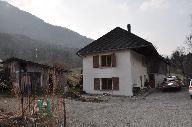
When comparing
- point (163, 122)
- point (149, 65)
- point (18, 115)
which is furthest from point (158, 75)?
point (18, 115)

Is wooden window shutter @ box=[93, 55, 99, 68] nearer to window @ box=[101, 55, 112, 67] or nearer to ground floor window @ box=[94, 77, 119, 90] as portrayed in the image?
window @ box=[101, 55, 112, 67]

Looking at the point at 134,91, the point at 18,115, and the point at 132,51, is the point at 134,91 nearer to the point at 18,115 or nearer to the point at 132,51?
the point at 132,51

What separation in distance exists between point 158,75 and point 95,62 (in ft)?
47.7

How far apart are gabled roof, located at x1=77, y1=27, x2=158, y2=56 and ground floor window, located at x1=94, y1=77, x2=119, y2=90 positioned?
318 centimetres

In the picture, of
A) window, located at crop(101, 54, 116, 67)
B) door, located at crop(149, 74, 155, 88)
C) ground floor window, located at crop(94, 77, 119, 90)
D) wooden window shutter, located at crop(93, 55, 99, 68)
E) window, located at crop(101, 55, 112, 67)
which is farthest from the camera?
door, located at crop(149, 74, 155, 88)

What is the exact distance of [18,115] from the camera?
15.0 m

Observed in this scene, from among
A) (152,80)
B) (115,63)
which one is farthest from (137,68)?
(152,80)

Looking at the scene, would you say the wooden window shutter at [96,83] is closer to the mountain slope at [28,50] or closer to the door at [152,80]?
the door at [152,80]

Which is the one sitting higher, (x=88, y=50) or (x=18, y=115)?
(x=88, y=50)

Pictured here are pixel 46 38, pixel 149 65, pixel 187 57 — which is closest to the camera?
pixel 149 65

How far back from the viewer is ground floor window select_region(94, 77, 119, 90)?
3522cm

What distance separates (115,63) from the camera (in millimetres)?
35438

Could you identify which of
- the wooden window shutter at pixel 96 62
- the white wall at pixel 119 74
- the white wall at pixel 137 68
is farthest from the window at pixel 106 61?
the white wall at pixel 137 68

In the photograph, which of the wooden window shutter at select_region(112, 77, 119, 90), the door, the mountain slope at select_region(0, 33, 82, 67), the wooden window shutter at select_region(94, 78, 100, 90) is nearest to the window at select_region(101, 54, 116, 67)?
the wooden window shutter at select_region(112, 77, 119, 90)
